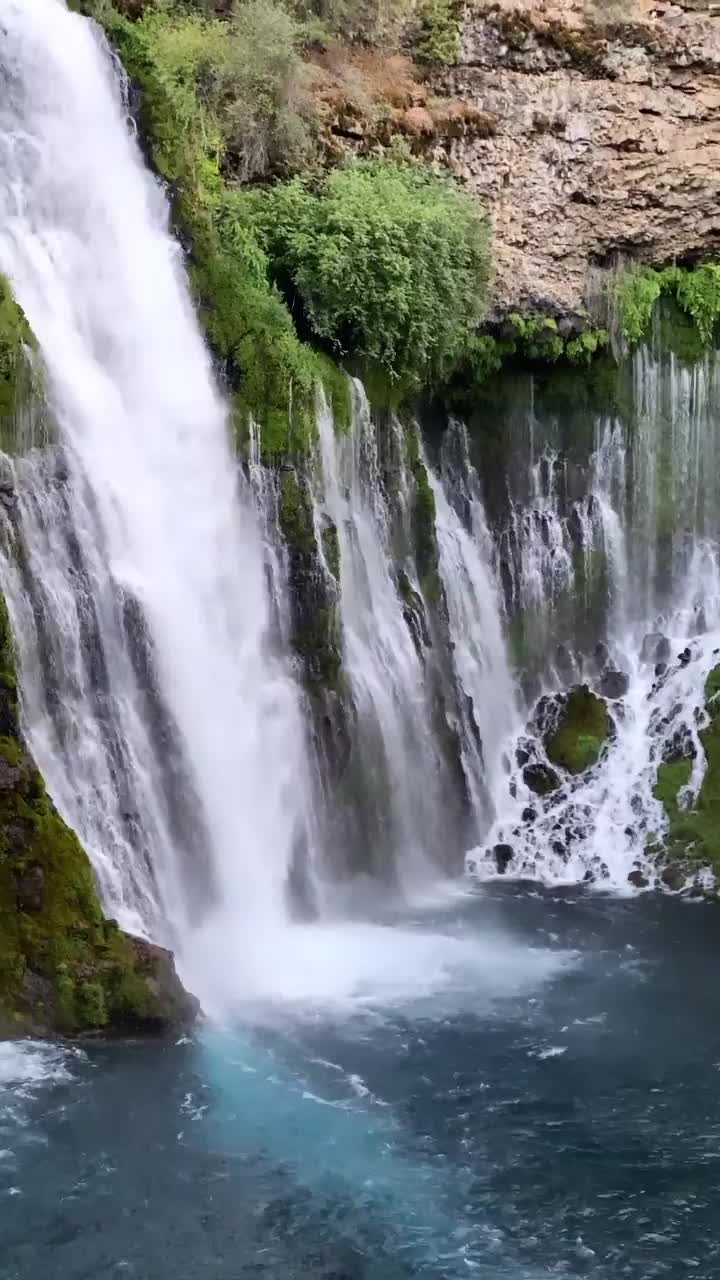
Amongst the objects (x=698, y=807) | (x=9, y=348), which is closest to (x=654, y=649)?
(x=698, y=807)

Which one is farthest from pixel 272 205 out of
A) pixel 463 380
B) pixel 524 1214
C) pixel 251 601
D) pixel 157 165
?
pixel 524 1214

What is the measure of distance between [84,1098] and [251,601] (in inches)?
269

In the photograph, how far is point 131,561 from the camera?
16344mm

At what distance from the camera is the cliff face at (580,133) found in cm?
2258

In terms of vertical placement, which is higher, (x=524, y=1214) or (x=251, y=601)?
(x=251, y=601)

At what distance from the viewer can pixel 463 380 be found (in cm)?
2231

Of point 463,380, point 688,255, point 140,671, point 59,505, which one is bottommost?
point 140,671

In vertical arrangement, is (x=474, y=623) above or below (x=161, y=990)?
above

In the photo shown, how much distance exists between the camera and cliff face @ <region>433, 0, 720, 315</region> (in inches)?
889

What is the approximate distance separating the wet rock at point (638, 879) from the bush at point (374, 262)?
707cm

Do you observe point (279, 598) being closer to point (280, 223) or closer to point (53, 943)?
point (280, 223)

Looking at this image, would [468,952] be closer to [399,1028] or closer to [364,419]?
[399,1028]

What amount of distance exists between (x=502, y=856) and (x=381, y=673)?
2.98 m

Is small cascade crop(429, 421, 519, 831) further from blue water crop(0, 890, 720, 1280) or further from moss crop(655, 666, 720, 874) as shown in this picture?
blue water crop(0, 890, 720, 1280)
